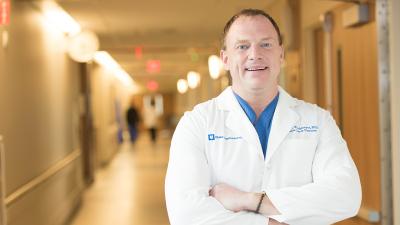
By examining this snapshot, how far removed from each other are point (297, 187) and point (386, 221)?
101 inches

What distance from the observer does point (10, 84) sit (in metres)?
4.64

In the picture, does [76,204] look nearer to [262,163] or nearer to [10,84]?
[10,84]

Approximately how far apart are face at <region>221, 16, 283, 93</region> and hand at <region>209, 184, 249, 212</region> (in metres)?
0.34

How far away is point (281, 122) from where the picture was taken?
6.40 ft

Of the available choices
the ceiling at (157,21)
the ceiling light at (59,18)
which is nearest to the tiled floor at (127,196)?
the ceiling light at (59,18)

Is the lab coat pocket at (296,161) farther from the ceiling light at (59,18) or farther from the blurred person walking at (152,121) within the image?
the blurred person walking at (152,121)

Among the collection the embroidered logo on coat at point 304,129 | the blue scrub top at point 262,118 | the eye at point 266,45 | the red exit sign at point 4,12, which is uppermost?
the red exit sign at point 4,12

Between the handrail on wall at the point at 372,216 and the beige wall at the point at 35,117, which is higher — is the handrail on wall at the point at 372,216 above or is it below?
below

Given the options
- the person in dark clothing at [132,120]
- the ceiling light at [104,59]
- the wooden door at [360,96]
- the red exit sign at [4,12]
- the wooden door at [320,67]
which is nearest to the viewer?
the red exit sign at [4,12]

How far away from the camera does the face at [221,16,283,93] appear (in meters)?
1.86

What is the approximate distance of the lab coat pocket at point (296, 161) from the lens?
6.26 ft

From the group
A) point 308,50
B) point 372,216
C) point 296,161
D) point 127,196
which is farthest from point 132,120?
point 296,161

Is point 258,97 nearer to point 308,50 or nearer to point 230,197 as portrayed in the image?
point 230,197

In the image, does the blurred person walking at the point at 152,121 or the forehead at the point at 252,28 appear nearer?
the forehead at the point at 252,28
